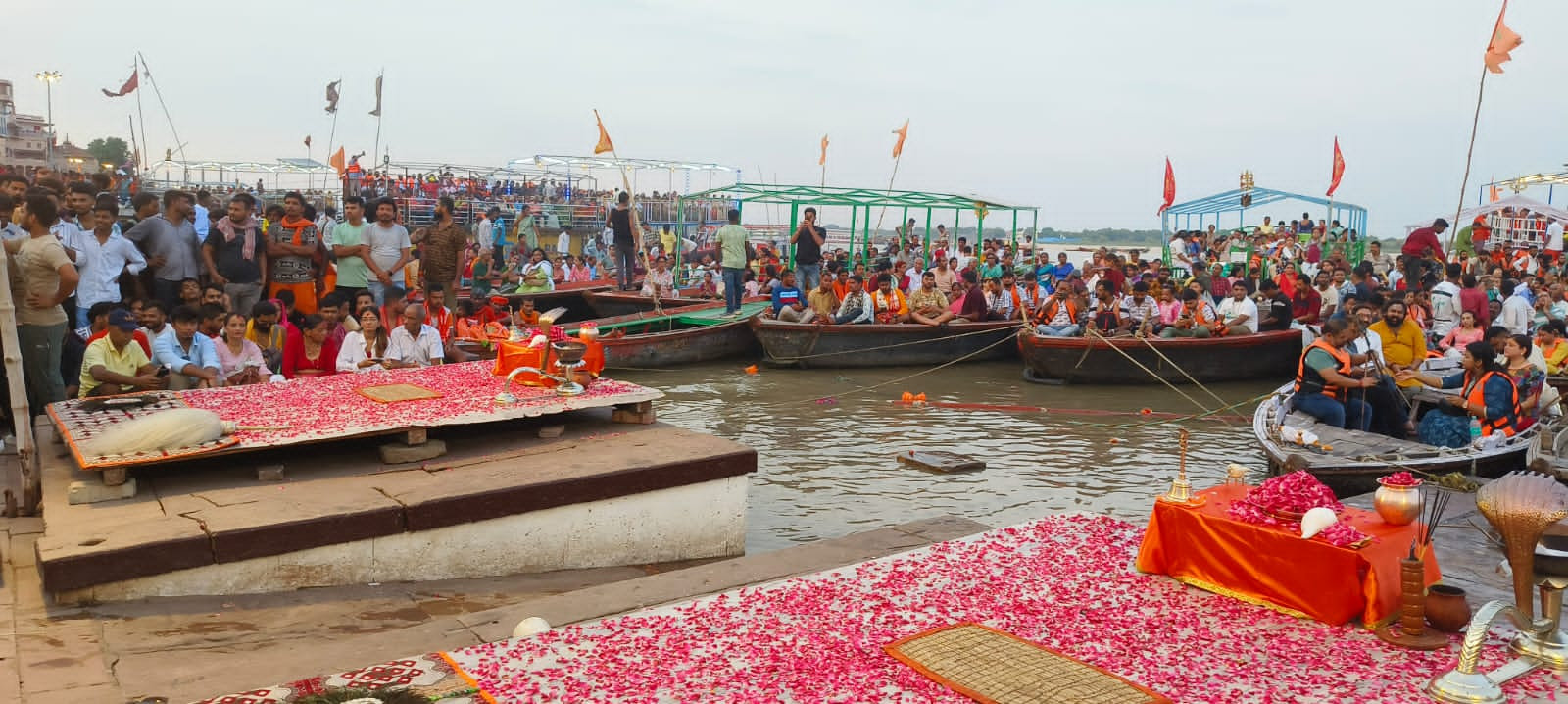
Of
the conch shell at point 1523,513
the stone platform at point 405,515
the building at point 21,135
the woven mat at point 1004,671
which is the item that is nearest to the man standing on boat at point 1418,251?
the stone platform at point 405,515

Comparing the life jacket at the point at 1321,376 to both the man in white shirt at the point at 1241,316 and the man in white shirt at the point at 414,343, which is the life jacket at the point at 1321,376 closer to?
the man in white shirt at the point at 1241,316

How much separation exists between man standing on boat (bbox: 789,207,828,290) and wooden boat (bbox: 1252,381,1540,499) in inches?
410

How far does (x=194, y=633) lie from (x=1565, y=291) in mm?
17837

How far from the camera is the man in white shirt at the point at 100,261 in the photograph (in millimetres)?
10242

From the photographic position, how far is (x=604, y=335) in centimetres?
1767

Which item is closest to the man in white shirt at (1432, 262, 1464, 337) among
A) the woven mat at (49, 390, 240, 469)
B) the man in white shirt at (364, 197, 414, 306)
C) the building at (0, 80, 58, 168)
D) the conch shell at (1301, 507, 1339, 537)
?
the conch shell at (1301, 507, 1339, 537)

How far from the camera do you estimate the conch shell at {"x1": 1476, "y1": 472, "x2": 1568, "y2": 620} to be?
446 cm

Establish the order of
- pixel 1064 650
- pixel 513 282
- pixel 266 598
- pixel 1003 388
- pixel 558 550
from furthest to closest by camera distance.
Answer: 1. pixel 513 282
2. pixel 1003 388
3. pixel 558 550
4. pixel 266 598
5. pixel 1064 650

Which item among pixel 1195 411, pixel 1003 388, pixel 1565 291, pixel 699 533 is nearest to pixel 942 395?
pixel 1003 388

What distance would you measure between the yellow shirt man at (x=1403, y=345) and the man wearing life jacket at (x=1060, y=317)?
4811mm

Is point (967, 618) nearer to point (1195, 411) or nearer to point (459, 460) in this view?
point (459, 460)

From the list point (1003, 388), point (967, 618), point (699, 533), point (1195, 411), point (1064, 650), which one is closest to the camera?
point (1064, 650)

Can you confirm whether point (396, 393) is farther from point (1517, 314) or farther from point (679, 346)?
point (1517, 314)

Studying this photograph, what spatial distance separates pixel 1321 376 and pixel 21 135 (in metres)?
85.2
